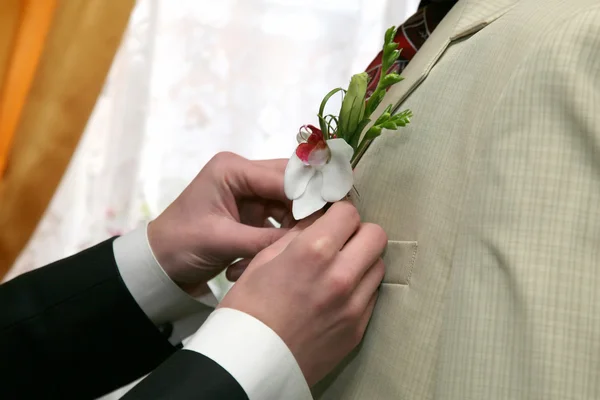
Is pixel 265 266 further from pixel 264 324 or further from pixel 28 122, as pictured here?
pixel 28 122

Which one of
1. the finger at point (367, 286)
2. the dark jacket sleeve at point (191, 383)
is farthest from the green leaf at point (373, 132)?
the dark jacket sleeve at point (191, 383)

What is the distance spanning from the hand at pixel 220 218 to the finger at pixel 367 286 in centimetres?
13

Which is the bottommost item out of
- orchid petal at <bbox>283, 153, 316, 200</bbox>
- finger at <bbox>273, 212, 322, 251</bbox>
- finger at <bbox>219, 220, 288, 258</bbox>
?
finger at <bbox>219, 220, 288, 258</bbox>

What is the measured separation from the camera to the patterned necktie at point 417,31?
2.41 feet

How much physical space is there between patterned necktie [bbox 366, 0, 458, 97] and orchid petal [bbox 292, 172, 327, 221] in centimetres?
21

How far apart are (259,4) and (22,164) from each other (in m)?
0.55

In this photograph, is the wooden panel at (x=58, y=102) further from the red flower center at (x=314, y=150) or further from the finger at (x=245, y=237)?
the red flower center at (x=314, y=150)

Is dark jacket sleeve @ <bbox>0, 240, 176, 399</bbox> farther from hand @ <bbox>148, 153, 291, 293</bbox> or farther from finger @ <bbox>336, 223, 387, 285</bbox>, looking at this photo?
finger @ <bbox>336, 223, 387, 285</bbox>

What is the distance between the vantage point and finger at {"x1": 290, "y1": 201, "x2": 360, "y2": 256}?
0.52 meters

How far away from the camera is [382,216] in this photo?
1.92 feet

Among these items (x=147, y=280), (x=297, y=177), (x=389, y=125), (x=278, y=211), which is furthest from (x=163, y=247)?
(x=389, y=125)

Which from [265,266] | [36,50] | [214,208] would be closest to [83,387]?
[214,208]

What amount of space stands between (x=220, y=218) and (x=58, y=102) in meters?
0.57

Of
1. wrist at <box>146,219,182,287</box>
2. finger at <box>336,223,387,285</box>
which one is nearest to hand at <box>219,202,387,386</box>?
finger at <box>336,223,387,285</box>
